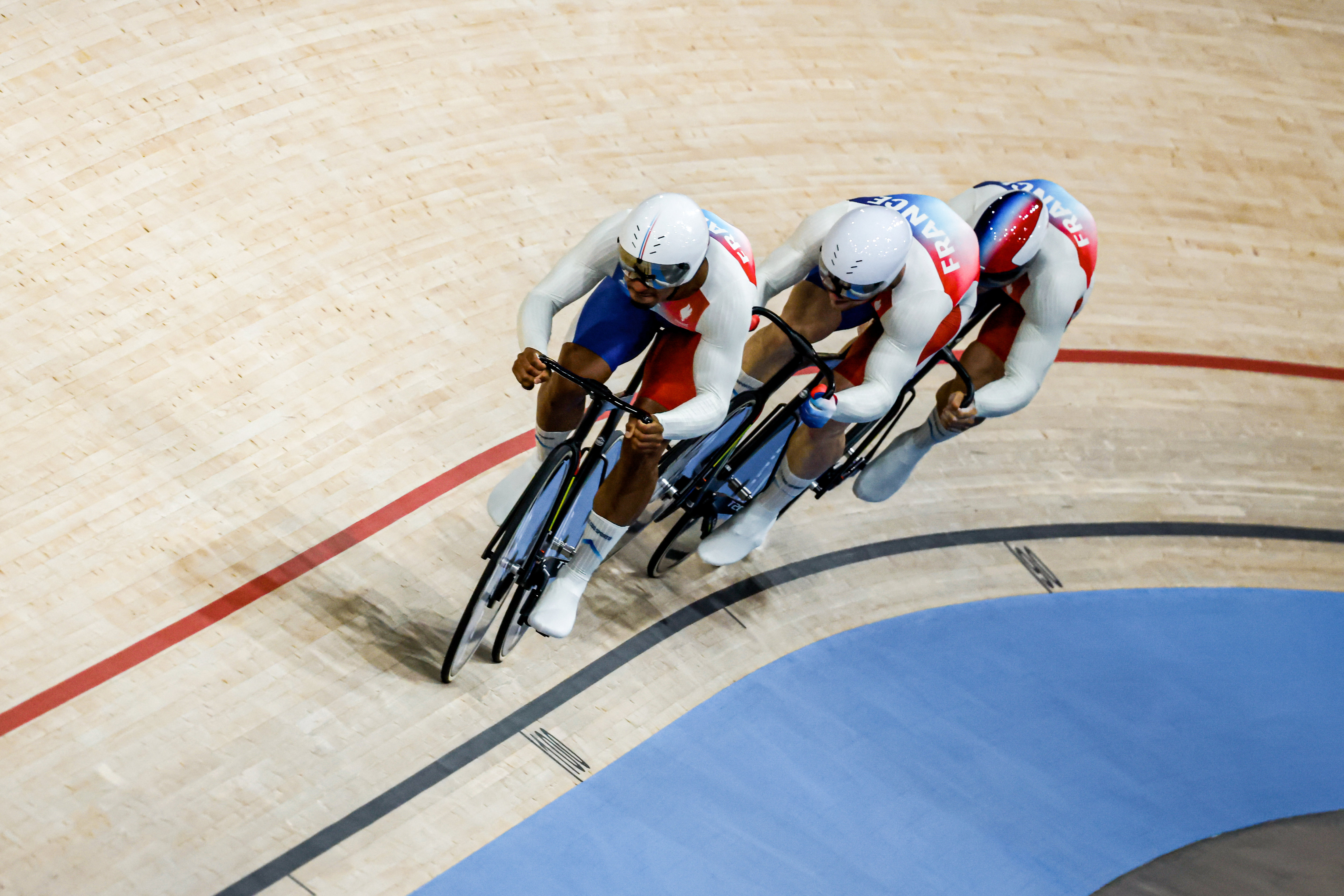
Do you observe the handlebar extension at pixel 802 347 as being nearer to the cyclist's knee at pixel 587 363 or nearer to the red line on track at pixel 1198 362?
the cyclist's knee at pixel 587 363

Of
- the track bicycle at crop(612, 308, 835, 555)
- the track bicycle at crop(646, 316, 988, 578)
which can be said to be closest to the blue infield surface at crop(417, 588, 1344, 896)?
the track bicycle at crop(646, 316, 988, 578)

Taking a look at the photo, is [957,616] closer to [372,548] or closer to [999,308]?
[999,308]

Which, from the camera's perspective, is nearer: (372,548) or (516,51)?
(372,548)

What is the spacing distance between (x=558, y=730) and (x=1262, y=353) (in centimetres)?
410

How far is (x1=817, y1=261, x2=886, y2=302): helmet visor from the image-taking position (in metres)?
3.12

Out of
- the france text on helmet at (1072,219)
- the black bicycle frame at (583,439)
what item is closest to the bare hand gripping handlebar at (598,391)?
the black bicycle frame at (583,439)

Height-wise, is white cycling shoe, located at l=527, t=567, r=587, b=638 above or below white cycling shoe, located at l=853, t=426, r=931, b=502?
above

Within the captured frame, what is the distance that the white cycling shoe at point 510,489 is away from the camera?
11.3 feet

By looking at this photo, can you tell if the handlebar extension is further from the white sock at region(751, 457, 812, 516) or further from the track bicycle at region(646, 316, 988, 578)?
the white sock at region(751, 457, 812, 516)

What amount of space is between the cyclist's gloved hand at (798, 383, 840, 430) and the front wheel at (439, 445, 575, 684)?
2.08ft

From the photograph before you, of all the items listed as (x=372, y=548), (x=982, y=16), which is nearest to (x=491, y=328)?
(x=372, y=548)

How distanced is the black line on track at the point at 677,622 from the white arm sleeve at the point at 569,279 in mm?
1013

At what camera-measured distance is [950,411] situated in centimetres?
358

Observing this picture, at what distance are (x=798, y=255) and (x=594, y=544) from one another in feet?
3.21
